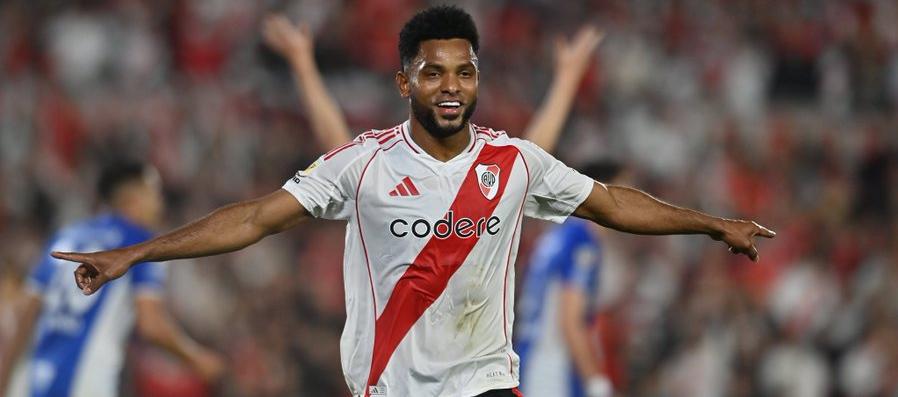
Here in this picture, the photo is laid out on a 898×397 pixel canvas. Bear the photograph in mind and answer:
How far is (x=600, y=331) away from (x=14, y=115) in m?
5.44

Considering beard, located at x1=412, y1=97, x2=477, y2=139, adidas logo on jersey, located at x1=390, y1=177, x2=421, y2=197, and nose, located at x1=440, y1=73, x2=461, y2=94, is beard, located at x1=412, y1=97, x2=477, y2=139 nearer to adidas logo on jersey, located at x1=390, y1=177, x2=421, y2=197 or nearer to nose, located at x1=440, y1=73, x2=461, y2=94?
nose, located at x1=440, y1=73, x2=461, y2=94

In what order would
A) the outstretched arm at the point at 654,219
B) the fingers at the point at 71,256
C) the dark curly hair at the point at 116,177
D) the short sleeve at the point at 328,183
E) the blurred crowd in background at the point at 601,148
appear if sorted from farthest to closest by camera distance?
A: the blurred crowd in background at the point at 601,148
the dark curly hair at the point at 116,177
the outstretched arm at the point at 654,219
the short sleeve at the point at 328,183
the fingers at the point at 71,256

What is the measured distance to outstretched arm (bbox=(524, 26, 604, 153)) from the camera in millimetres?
7105

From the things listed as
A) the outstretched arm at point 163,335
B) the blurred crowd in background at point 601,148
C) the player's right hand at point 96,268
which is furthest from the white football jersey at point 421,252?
the blurred crowd in background at point 601,148

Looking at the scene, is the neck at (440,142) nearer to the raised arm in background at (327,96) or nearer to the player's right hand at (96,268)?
the player's right hand at (96,268)

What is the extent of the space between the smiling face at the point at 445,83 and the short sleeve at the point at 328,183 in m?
0.28

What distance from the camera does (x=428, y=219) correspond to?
15.9 feet

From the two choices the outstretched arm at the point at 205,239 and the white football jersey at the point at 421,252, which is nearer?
the outstretched arm at the point at 205,239

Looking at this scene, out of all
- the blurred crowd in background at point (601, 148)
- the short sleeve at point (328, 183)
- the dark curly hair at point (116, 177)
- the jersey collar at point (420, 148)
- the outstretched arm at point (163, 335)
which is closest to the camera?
the short sleeve at point (328, 183)

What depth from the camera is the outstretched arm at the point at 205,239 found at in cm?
446

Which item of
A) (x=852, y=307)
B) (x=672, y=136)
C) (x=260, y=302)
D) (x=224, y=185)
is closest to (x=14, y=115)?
(x=224, y=185)

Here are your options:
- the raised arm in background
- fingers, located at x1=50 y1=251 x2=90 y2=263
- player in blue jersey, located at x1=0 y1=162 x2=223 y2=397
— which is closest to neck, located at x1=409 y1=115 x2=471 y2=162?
fingers, located at x1=50 y1=251 x2=90 y2=263

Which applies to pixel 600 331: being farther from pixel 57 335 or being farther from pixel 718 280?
pixel 57 335

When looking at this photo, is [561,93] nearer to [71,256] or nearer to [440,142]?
[440,142]
